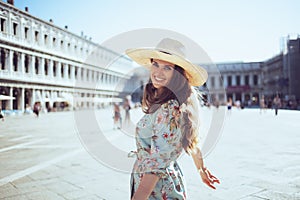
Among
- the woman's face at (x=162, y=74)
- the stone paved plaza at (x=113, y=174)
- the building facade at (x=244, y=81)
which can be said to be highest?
the building facade at (x=244, y=81)

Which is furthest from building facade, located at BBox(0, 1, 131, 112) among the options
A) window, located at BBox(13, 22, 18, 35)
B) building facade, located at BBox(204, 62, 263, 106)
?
building facade, located at BBox(204, 62, 263, 106)

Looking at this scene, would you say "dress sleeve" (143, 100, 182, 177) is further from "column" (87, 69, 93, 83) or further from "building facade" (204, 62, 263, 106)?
"building facade" (204, 62, 263, 106)

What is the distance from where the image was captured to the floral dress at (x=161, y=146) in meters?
1.46

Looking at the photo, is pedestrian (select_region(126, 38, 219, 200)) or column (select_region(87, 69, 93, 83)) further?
column (select_region(87, 69, 93, 83))

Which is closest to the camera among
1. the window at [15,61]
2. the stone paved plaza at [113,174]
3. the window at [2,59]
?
the stone paved plaza at [113,174]

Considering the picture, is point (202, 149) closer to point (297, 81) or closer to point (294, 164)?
point (294, 164)

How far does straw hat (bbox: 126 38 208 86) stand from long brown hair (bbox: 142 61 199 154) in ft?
0.20

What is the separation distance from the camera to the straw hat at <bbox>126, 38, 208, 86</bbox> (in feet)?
5.03

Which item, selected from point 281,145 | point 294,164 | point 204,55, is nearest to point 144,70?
point 204,55

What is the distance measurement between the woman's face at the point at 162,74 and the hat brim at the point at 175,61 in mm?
50

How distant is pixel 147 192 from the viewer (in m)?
1.46

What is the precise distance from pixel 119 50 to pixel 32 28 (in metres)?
3.59

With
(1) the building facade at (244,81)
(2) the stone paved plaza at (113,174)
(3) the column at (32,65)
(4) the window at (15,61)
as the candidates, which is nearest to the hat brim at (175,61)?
(2) the stone paved plaza at (113,174)

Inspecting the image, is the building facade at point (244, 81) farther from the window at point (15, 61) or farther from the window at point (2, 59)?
the window at point (2, 59)
